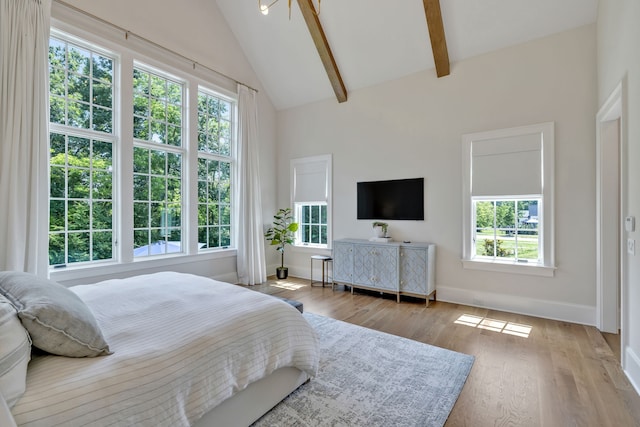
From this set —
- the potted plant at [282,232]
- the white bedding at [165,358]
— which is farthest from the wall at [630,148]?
the potted plant at [282,232]

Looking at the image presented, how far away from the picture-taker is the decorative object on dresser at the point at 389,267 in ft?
13.0

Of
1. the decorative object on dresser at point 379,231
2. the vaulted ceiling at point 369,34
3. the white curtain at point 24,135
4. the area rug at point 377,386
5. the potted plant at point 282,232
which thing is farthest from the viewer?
the potted plant at point 282,232

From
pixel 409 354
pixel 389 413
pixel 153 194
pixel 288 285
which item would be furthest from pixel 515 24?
pixel 153 194

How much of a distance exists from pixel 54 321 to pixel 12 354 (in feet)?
0.72

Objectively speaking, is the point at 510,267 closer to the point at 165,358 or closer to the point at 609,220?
the point at 609,220

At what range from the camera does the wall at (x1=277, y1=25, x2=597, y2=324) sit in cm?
330

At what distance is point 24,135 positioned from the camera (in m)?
2.80

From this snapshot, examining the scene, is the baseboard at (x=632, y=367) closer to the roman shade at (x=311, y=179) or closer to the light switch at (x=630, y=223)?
the light switch at (x=630, y=223)

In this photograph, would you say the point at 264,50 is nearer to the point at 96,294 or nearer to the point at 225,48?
the point at 225,48

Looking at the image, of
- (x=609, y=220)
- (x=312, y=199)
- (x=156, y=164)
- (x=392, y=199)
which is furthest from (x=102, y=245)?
(x=609, y=220)

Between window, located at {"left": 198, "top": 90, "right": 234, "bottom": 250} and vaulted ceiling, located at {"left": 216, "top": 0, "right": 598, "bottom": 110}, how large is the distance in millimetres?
1171

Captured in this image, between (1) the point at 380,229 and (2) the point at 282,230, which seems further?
(2) the point at 282,230

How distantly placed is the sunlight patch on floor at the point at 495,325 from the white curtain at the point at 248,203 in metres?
3.22

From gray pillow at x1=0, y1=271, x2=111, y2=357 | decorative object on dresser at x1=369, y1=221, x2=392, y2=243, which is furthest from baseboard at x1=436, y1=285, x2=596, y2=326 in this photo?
gray pillow at x1=0, y1=271, x2=111, y2=357
